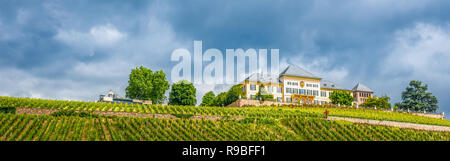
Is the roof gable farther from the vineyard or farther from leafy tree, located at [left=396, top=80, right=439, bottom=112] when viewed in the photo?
the vineyard

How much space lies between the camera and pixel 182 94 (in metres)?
63.1

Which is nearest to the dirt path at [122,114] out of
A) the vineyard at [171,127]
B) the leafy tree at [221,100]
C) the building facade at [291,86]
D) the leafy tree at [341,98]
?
the vineyard at [171,127]

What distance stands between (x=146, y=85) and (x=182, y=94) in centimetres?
663

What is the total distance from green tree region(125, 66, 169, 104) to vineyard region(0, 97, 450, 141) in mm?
19430

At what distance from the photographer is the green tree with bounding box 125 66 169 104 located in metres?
59.8

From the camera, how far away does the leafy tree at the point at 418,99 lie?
72625mm

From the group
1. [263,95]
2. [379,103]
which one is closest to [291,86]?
[263,95]

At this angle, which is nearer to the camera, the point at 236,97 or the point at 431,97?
the point at 236,97

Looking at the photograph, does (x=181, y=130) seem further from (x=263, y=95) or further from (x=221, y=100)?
(x=221, y=100)

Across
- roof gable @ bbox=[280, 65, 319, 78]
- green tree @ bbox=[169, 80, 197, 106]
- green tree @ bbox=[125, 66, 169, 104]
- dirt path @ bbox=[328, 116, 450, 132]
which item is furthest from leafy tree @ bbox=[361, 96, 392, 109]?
green tree @ bbox=[125, 66, 169, 104]

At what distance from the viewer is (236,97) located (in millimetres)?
61906

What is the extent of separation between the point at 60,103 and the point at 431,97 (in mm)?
68751
